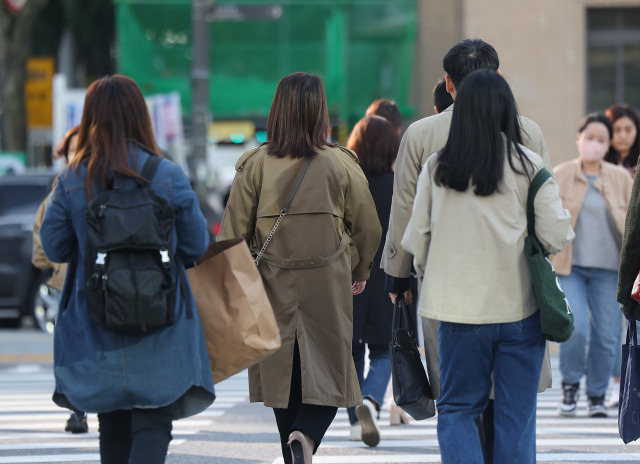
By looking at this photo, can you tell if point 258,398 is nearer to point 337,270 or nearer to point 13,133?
point 337,270

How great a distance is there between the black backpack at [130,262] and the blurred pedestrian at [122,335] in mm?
82

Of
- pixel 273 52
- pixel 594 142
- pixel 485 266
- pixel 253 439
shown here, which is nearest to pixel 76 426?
pixel 253 439

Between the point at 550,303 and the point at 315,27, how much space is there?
1659cm

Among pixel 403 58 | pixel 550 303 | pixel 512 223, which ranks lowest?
pixel 550 303

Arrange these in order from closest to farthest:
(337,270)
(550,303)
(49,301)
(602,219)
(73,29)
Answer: (550,303)
(337,270)
(602,219)
(49,301)
(73,29)

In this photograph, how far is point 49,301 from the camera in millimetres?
14812

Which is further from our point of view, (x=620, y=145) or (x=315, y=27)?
(x=315, y=27)

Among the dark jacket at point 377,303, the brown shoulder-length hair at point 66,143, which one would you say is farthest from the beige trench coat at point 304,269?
the brown shoulder-length hair at point 66,143

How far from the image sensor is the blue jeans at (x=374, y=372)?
7.58 m

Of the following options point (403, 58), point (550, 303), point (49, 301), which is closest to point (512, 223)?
point (550, 303)

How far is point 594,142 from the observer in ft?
28.2

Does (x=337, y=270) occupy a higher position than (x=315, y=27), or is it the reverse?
(x=315, y=27)

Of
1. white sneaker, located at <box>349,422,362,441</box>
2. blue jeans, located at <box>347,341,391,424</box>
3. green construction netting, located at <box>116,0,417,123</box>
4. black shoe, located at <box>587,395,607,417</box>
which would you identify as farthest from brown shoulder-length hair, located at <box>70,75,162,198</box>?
green construction netting, located at <box>116,0,417,123</box>

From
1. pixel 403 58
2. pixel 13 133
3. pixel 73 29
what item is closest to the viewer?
pixel 403 58
